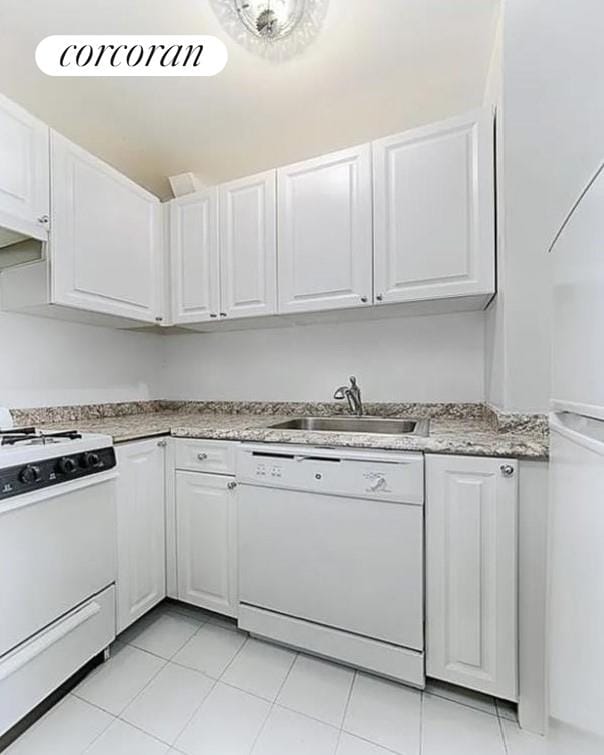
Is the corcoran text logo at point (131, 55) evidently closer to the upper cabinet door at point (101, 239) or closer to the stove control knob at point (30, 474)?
the upper cabinet door at point (101, 239)

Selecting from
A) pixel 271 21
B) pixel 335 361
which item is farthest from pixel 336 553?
pixel 271 21

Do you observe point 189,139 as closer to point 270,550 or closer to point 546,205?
point 546,205

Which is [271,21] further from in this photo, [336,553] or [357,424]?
[336,553]

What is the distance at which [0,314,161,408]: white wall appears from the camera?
1851 mm

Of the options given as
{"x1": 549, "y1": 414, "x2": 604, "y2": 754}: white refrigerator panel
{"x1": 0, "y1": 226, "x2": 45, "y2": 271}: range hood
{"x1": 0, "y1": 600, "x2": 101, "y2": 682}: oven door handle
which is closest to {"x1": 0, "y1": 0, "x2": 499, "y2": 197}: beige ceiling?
{"x1": 0, "y1": 226, "x2": 45, "y2": 271}: range hood

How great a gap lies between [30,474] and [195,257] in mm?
1399

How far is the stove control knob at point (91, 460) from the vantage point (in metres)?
1.38

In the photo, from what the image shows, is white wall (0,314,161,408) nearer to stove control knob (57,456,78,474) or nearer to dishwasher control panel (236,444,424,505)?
stove control knob (57,456,78,474)

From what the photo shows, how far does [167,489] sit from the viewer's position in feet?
5.88

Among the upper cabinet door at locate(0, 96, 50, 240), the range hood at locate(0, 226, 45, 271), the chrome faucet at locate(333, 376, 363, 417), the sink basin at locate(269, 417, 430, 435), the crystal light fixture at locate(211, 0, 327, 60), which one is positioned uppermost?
the crystal light fixture at locate(211, 0, 327, 60)

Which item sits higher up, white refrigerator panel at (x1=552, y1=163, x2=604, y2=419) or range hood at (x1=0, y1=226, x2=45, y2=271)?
range hood at (x1=0, y1=226, x2=45, y2=271)

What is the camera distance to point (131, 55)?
1.63 m

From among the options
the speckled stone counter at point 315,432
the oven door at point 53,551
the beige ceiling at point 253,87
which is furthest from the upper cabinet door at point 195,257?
the oven door at point 53,551

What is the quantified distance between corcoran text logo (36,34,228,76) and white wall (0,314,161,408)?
3.73 ft
